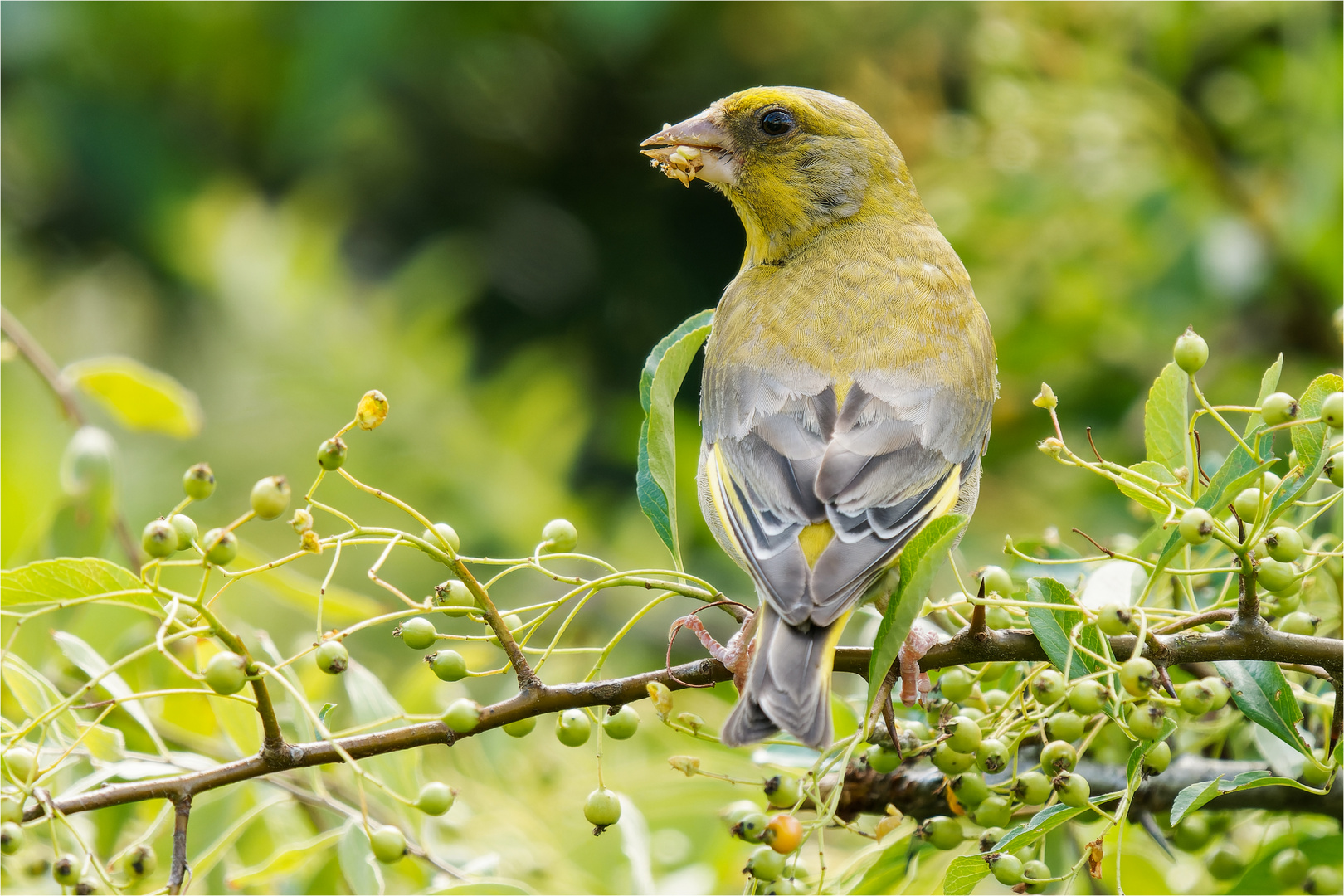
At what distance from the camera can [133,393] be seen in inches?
103

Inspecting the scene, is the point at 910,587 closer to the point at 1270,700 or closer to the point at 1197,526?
the point at 1197,526

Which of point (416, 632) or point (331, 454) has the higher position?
point (331, 454)

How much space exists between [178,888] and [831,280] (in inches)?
69.4

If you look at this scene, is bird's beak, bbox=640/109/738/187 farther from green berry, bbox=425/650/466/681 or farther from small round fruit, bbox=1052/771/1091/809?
small round fruit, bbox=1052/771/1091/809

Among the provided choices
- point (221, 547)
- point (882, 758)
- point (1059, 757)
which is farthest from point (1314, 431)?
point (221, 547)

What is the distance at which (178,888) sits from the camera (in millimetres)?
1467

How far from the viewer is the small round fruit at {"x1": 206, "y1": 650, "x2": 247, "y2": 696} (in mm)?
1443

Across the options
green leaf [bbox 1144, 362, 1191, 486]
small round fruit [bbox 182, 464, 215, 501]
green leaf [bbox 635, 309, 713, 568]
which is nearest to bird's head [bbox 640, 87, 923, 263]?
green leaf [bbox 635, 309, 713, 568]

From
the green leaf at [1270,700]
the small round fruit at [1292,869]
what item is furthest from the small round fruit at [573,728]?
the small round fruit at [1292,869]

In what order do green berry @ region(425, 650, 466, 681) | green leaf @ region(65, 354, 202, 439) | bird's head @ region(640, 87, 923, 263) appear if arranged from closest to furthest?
green berry @ region(425, 650, 466, 681)
green leaf @ region(65, 354, 202, 439)
bird's head @ region(640, 87, 923, 263)

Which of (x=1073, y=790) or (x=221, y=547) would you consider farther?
(x=1073, y=790)

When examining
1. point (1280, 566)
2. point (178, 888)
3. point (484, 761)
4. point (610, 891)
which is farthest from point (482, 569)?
point (1280, 566)

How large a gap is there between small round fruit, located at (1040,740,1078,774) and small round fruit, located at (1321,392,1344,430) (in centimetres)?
50

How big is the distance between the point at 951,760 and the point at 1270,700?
420 millimetres
